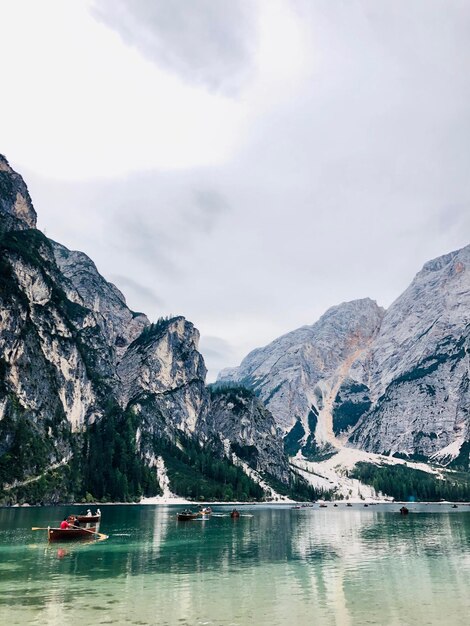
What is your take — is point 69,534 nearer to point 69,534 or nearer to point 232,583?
point 69,534

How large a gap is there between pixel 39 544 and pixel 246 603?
52.0 metres

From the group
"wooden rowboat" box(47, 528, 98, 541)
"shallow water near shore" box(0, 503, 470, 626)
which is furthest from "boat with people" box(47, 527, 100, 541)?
"shallow water near shore" box(0, 503, 470, 626)

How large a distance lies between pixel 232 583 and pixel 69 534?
45.9m

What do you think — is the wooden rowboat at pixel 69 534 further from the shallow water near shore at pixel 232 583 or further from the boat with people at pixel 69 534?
the shallow water near shore at pixel 232 583

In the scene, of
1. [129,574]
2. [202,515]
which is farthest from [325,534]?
[129,574]

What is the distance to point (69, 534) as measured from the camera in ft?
285

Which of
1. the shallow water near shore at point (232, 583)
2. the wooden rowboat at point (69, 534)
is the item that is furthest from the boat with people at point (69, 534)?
the shallow water near shore at point (232, 583)

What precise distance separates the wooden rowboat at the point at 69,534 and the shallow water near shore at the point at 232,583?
2147mm

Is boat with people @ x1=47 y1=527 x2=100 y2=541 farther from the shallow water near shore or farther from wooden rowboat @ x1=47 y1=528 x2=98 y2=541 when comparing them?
the shallow water near shore

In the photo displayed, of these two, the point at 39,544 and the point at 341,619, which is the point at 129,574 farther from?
the point at 39,544

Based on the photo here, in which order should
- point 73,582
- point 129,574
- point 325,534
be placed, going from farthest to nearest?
1. point 325,534
2. point 129,574
3. point 73,582

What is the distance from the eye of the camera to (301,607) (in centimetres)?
4103

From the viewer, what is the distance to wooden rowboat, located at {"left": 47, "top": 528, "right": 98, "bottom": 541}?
84.2 metres

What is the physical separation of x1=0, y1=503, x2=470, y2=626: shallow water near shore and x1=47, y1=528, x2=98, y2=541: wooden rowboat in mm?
2147
